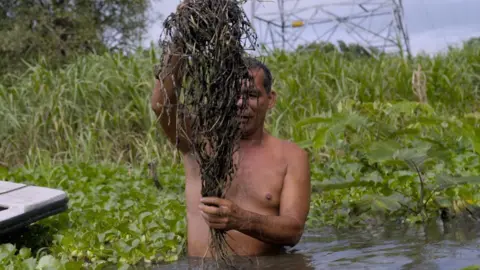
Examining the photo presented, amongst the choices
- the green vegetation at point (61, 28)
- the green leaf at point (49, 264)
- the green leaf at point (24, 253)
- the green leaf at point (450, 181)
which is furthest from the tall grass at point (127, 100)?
the green vegetation at point (61, 28)

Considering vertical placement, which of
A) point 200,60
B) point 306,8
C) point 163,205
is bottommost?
point 163,205

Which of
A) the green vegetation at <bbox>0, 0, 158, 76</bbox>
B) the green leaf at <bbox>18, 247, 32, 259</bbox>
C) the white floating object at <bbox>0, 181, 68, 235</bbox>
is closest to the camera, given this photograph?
the green leaf at <bbox>18, 247, 32, 259</bbox>

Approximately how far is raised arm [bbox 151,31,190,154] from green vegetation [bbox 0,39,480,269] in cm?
70

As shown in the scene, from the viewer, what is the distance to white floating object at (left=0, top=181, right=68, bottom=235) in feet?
13.9

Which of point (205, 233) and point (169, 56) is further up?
point (169, 56)

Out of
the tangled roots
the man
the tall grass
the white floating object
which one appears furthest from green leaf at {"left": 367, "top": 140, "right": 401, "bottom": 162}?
the tall grass

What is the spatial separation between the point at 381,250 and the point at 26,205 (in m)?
1.97

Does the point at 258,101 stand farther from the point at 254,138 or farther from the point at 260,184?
the point at 260,184

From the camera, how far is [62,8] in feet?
62.3

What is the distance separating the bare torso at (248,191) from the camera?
3580mm

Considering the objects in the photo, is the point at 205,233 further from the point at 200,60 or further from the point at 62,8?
the point at 62,8

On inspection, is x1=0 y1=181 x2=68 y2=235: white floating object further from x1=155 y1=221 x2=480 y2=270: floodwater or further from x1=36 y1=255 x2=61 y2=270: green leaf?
x1=36 y1=255 x2=61 y2=270: green leaf

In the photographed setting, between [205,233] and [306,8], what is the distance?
1555 cm

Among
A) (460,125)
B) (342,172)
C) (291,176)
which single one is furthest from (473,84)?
(291,176)
